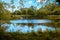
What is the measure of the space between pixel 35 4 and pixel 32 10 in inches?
3.1

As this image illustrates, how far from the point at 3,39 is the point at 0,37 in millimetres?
43

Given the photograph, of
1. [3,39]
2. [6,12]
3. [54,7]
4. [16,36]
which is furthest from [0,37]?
[54,7]

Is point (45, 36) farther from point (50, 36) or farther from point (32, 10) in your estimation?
point (32, 10)

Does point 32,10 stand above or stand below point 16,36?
above

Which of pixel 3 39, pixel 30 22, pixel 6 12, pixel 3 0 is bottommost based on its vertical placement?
pixel 3 39

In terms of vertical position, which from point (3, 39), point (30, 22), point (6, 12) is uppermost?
point (6, 12)

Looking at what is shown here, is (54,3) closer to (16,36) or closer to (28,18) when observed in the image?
(28,18)

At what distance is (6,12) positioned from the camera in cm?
153

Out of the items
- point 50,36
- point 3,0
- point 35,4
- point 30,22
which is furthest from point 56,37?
point 3,0

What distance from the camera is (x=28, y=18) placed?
152cm

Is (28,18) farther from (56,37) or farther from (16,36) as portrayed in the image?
(56,37)

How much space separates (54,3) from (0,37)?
0.75 metres

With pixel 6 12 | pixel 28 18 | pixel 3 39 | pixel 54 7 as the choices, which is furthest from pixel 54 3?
pixel 3 39

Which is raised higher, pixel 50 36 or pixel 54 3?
pixel 54 3
